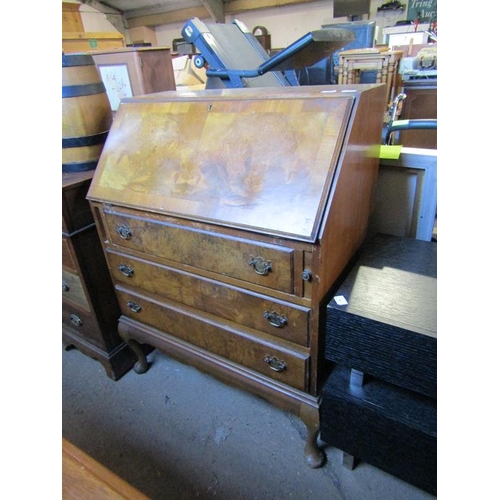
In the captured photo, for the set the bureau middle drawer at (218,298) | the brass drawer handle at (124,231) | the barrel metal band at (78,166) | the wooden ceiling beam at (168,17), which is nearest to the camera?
the bureau middle drawer at (218,298)

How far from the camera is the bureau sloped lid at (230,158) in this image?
813mm

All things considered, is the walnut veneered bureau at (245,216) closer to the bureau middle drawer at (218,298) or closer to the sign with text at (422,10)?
the bureau middle drawer at (218,298)

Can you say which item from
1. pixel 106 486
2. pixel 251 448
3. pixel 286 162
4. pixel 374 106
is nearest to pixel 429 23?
pixel 374 106

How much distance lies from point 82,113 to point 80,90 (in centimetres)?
8

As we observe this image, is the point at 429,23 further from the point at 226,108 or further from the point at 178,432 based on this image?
the point at 178,432

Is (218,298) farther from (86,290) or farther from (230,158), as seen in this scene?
(86,290)

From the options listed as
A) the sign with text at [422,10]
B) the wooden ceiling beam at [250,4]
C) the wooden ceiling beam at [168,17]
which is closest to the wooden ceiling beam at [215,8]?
the wooden ceiling beam at [250,4]

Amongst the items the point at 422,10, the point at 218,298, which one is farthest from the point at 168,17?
the point at 218,298

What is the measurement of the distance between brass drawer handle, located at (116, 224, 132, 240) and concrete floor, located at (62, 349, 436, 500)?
0.76 metres

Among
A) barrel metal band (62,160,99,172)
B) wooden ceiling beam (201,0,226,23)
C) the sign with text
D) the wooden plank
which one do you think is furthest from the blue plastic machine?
wooden ceiling beam (201,0,226,23)

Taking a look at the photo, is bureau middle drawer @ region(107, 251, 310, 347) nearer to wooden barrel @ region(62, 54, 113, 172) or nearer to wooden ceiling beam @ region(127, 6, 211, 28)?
wooden barrel @ region(62, 54, 113, 172)

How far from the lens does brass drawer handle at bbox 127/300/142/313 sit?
1.32 meters

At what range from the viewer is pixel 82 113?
4.25 feet

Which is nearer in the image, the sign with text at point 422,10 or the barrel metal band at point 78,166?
the barrel metal band at point 78,166
